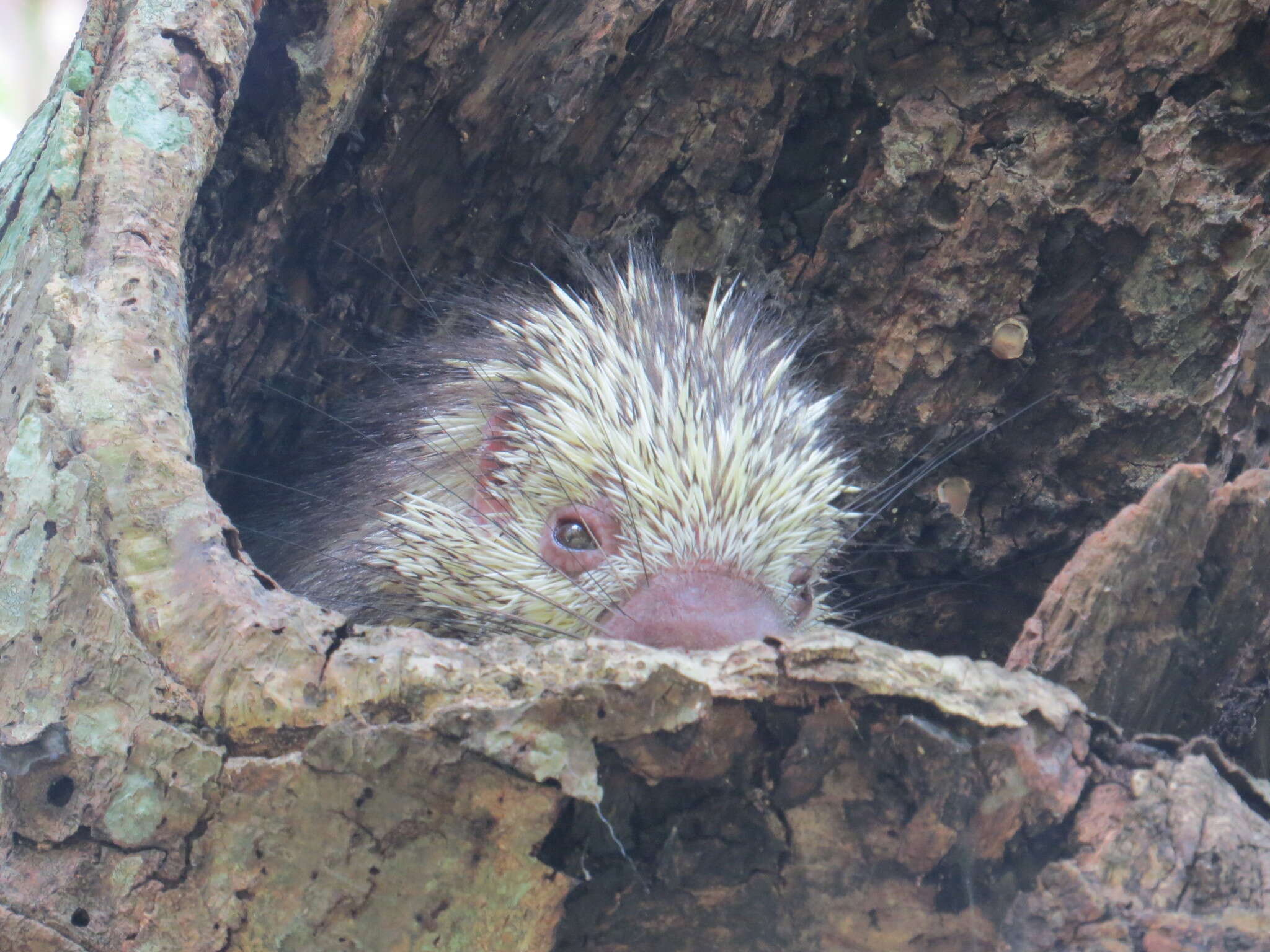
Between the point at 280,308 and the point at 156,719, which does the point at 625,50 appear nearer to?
the point at 280,308

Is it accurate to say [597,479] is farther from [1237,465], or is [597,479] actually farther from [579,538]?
[1237,465]

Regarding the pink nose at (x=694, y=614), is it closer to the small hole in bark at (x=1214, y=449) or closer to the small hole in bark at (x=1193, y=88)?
the small hole in bark at (x=1214, y=449)

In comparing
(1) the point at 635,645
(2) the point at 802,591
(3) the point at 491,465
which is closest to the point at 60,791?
(1) the point at 635,645

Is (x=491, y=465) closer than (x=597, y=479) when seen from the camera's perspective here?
No

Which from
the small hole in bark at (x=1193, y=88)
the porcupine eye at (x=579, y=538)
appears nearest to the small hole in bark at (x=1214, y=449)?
A: the small hole in bark at (x=1193, y=88)

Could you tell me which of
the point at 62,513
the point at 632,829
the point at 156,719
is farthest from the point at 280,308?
the point at 632,829

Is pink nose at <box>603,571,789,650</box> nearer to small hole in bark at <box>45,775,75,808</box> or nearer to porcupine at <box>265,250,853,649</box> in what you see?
porcupine at <box>265,250,853,649</box>
